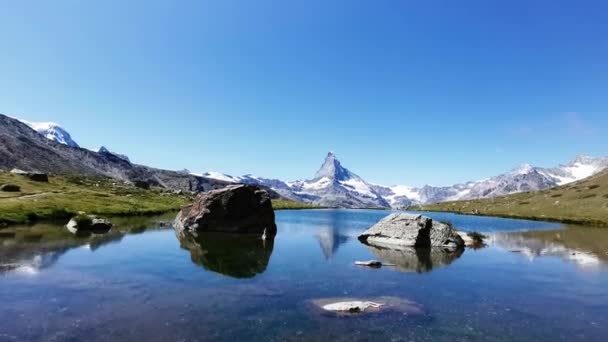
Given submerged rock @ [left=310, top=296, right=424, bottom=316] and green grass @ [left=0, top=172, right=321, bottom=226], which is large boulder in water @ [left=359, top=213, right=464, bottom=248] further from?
green grass @ [left=0, top=172, right=321, bottom=226]

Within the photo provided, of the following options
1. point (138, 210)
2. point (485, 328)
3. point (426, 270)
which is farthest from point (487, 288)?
point (138, 210)

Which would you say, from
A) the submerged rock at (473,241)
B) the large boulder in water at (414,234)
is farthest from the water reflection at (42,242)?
the submerged rock at (473,241)

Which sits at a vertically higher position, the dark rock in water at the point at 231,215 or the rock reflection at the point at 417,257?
the dark rock in water at the point at 231,215

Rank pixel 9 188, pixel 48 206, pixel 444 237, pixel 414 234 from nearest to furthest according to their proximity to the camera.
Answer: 1. pixel 414 234
2. pixel 444 237
3. pixel 48 206
4. pixel 9 188

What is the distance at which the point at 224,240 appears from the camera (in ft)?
245

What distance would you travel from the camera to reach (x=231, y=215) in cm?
8675

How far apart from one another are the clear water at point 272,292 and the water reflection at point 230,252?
332 mm

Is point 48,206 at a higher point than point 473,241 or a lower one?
higher

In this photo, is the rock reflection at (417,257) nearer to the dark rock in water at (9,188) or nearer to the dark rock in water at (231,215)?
the dark rock in water at (231,215)

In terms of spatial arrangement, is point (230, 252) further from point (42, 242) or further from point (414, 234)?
point (414, 234)

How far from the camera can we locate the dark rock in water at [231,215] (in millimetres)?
86625

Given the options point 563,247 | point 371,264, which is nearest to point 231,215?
point 371,264

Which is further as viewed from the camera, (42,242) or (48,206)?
(48,206)

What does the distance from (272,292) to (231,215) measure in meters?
50.3
